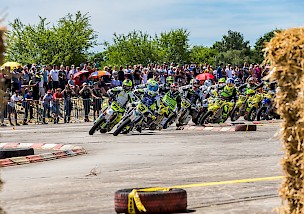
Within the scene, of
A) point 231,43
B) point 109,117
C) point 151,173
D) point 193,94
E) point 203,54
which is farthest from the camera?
point 231,43

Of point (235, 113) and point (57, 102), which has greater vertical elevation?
point (57, 102)

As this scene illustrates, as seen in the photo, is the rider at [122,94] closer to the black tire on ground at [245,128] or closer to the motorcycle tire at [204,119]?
the black tire on ground at [245,128]

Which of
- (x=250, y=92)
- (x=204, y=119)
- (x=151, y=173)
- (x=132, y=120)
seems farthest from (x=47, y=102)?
(x=151, y=173)

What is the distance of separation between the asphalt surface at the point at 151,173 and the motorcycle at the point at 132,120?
1101 millimetres

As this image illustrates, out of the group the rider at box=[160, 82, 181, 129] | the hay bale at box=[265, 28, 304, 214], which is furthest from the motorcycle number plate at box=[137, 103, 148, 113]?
the hay bale at box=[265, 28, 304, 214]

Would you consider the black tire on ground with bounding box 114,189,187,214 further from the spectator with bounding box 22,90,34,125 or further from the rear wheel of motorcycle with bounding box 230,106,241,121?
the spectator with bounding box 22,90,34,125

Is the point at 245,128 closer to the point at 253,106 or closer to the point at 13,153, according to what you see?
the point at 253,106

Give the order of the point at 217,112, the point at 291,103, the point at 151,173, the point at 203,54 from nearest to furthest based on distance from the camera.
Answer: the point at 291,103 → the point at 151,173 → the point at 217,112 → the point at 203,54

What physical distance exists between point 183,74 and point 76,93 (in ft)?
22.1

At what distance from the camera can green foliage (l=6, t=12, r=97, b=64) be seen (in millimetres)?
65750

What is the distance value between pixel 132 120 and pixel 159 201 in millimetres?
15505

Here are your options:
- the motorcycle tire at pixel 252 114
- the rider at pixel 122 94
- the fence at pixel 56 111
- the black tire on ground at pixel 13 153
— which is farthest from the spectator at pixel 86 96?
the black tire on ground at pixel 13 153

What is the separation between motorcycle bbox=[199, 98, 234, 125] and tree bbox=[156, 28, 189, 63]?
225 ft

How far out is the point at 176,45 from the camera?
101 meters
